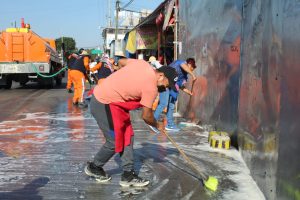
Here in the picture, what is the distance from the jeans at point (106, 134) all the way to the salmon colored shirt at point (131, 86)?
0.09 metres

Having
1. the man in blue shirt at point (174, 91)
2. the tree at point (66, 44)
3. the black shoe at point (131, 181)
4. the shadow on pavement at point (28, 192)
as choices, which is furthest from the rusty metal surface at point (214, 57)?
the tree at point (66, 44)

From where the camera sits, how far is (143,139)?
23.5 feet

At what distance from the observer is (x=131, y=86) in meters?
4.23

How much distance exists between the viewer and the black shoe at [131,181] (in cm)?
456

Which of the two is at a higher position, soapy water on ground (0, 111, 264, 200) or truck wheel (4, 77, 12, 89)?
truck wheel (4, 77, 12, 89)

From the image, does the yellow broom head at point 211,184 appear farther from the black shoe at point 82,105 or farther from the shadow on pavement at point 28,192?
the black shoe at point 82,105

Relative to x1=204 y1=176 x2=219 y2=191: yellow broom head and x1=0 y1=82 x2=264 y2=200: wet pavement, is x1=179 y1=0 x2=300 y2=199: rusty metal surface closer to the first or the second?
x1=0 y1=82 x2=264 y2=200: wet pavement

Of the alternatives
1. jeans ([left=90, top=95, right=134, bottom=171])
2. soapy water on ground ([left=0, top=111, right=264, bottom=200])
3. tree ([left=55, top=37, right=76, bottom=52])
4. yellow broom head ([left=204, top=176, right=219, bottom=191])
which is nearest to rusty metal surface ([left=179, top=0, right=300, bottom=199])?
soapy water on ground ([left=0, top=111, right=264, bottom=200])

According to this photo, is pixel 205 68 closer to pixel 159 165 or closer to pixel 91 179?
pixel 159 165

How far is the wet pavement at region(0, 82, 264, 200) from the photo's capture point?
438 centimetres

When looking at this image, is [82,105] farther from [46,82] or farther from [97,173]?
[46,82]

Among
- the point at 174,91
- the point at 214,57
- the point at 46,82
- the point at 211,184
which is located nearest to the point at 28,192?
the point at 211,184

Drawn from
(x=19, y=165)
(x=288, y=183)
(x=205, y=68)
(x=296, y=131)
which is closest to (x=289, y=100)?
(x=296, y=131)

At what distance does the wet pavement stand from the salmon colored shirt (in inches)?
40.6
